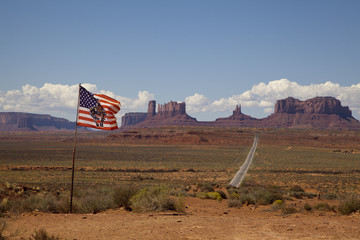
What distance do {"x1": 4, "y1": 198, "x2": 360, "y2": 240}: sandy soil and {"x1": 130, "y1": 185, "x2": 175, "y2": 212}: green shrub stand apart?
477 mm

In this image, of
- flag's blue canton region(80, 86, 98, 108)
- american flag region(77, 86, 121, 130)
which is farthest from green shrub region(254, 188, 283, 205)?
flag's blue canton region(80, 86, 98, 108)

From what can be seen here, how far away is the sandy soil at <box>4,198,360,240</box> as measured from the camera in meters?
9.08

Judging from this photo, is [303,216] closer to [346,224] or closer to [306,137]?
[346,224]

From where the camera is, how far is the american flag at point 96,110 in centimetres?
1238

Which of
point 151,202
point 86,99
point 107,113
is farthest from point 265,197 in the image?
point 86,99

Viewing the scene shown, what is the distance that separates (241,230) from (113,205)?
20.6 ft

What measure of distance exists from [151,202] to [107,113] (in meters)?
3.90

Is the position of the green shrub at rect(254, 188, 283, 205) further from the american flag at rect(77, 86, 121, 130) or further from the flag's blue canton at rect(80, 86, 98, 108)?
the flag's blue canton at rect(80, 86, 98, 108)

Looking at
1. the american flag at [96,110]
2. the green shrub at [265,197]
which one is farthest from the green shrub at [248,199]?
the american flag at [96,110]

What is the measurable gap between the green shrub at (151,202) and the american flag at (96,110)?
3.04 meters

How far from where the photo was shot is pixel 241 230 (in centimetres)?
978

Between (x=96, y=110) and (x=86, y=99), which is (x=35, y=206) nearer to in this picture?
(x=96, y=110)

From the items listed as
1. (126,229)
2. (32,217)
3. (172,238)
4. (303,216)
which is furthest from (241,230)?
(32,217)

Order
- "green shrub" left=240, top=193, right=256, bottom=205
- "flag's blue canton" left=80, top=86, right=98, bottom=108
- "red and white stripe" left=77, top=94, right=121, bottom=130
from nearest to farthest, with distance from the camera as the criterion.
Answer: "red and white stripe" left=77, top=94, right=121, bottom=130
"flag's blue canton" left=80, top=86, right=98, bottom=108
"green shrub" left=240, top=193, right=256, bottom=205
